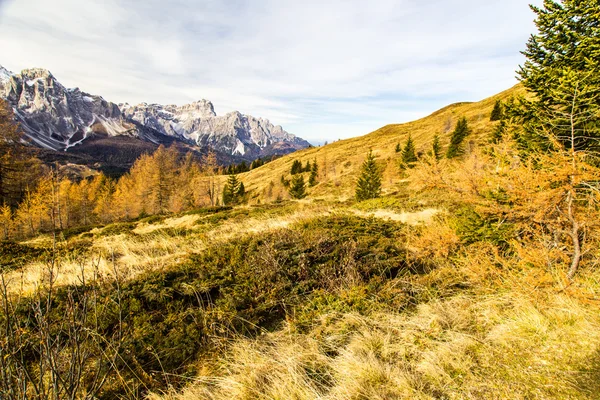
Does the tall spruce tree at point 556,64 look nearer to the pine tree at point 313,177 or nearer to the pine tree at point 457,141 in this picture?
the pine tree at point 457,141

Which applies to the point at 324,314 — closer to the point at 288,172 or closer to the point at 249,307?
the point at 249,307

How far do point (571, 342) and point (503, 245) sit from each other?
2.89 metres

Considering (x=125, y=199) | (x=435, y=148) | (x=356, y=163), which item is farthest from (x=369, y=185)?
(x=125, y=199)

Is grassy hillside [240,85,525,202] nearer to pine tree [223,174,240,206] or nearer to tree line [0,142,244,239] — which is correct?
pine tree [223,174,240,206]

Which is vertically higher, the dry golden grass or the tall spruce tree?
the tall spruce tree

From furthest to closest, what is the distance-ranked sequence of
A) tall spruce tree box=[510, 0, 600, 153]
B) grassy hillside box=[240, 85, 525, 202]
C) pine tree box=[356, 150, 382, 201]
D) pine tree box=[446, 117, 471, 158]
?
grassy hillside box=[240, 85, 525, 202] → pine tree box=[446, 117, 471, 158] → pine tree box=[356, 150, 382, 201] → tall spruce tree box=[510, 0, 600, 153]

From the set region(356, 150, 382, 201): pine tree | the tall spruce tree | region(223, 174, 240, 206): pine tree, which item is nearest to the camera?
the tall spruce tree

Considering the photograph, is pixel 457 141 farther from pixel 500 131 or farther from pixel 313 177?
pixel 313 177

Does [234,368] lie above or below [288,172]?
below

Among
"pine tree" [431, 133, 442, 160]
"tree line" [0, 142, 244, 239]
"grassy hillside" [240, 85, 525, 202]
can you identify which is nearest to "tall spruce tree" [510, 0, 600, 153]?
"pine tree" [431, 133, 442, 160]

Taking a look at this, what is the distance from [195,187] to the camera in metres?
48.1

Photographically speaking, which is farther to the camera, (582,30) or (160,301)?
(582,30)

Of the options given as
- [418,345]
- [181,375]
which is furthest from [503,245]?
[181,375]

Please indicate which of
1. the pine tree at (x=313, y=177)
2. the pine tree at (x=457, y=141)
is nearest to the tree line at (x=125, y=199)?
the pine tree at (x=313, y=177)
